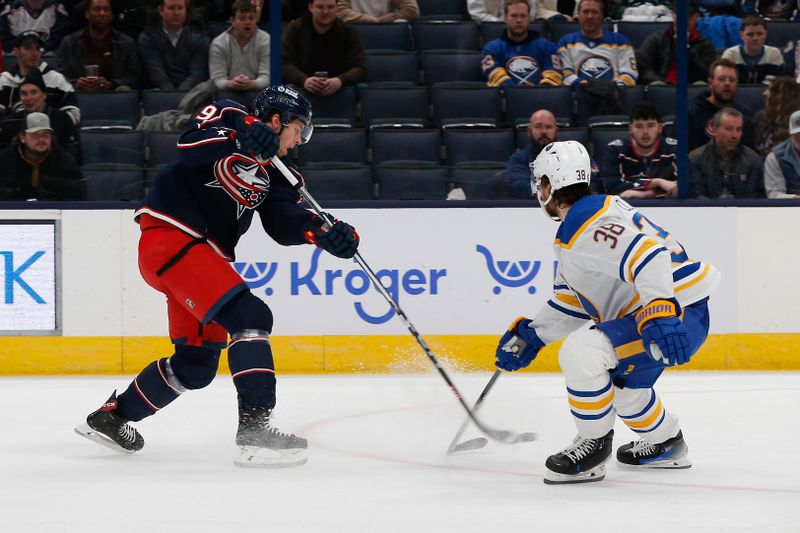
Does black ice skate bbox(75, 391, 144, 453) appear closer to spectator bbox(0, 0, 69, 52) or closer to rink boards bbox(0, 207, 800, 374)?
rink boards bbox(0, 207, 800, 374)

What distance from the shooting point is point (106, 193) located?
234 inches

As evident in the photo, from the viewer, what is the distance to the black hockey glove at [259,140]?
360cm

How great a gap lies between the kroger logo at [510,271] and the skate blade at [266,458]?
97.8 inches

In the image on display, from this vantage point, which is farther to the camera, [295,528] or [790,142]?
[790,142]

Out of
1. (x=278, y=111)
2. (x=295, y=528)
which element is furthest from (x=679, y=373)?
(x=295, y=528)

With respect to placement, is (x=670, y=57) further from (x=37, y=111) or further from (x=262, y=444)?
(x=262, y=444)

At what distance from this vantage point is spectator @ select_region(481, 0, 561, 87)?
6613mm

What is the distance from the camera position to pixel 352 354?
601cm

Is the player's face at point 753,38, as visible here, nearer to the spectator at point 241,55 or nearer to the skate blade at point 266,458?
the spectator at point 241,55

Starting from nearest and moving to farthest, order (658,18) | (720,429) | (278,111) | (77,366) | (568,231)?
(568,231) → (278,111) → (720,429) → (77,366) → (658,18)

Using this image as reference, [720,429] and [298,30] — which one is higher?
[298,30]

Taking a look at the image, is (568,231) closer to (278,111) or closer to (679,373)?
(278,111)

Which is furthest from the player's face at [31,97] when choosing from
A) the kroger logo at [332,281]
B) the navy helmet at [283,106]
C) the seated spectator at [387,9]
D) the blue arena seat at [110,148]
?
the navy helmet at [283,106]

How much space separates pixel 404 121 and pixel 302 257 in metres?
0.87
